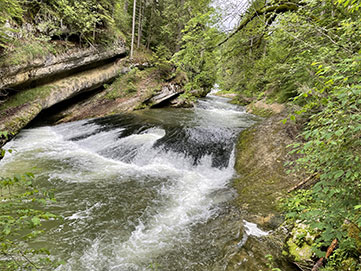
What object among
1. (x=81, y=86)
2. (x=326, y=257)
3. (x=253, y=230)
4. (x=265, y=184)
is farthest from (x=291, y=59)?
(x=81, y=86)

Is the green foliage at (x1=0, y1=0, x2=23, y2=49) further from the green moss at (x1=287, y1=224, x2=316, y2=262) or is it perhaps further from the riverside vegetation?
the green moss at (x1=287, y1=224, x2=316, y2=262)

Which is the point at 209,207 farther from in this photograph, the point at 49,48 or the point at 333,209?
the point at 49,48

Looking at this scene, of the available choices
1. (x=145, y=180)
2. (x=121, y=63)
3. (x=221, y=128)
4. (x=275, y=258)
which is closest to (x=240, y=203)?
(x=275, y=258)

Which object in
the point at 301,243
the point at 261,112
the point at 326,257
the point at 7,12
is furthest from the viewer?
the point at 261,112

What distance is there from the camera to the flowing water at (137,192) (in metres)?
3.28

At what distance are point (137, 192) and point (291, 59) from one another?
5359mm

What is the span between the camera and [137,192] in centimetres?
518

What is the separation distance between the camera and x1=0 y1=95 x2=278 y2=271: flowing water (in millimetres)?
3279

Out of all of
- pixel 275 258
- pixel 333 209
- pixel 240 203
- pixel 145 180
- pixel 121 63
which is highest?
pixel 121 63

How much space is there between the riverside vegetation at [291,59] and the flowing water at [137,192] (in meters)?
1.12

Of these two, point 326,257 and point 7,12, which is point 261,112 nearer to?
point 326,257

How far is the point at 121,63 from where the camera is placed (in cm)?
1500

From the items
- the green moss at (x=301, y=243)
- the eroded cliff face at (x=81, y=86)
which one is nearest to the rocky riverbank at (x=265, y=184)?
the green moss at (x=301, y=243)

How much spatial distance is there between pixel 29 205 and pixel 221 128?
729 cm
